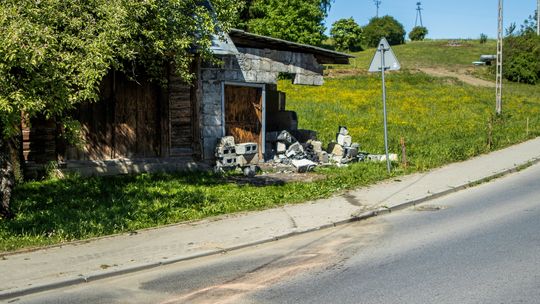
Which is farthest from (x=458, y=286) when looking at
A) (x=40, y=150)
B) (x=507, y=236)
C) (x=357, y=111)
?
(x=357, y=111)

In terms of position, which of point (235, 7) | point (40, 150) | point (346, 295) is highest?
point (235, 7)

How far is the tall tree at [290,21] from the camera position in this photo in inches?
2430

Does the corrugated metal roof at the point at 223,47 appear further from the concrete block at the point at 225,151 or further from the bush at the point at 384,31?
the bush at the point at 384,31

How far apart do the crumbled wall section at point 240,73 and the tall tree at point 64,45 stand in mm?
3119

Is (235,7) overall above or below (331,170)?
above

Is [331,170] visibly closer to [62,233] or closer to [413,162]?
[413,162]

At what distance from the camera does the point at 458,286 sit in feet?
21.1

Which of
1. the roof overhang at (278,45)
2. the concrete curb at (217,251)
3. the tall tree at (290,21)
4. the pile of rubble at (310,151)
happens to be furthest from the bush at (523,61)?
the concrete curb at (217,251)

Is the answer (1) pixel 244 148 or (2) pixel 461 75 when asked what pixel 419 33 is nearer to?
(2) pixel 461 75

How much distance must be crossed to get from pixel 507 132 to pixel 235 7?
1779 centimetres

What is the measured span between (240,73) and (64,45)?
24.6 ft

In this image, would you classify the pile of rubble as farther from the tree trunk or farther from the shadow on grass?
the tree trunk

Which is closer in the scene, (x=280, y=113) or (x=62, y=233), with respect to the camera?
(x=62, y=233)

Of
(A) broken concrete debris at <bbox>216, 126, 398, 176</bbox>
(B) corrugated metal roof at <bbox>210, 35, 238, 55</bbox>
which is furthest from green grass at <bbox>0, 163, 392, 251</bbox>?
(B) corrugated metal roof at <bbox>210, 35, 238, 55</bbox>
